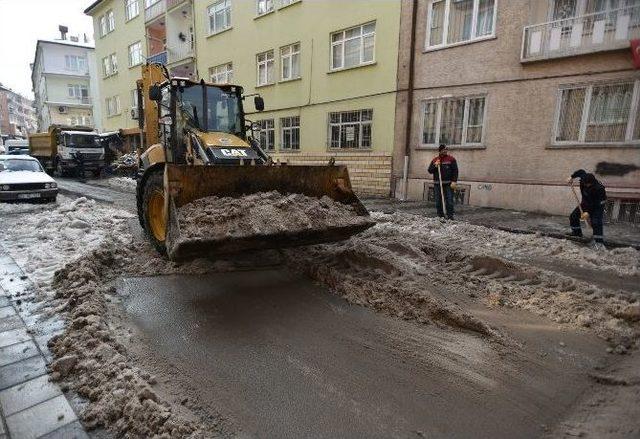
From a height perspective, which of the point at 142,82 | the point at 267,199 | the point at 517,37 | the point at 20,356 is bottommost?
the point at 20,356

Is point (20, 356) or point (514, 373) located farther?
point (20, 356)

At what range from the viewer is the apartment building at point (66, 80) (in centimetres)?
4631

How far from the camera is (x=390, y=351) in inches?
122

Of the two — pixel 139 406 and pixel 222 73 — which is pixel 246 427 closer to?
pixel 139 406

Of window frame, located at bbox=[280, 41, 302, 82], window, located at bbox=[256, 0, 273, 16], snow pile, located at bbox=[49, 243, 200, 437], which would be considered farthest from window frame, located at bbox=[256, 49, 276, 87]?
snow pile, located at bbox=[49, 243, 200, 437]

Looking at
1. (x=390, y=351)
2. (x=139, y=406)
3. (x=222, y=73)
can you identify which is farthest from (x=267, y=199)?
(x=222, y=73)

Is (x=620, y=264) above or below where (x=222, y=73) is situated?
below

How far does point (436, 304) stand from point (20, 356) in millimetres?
A: 3622

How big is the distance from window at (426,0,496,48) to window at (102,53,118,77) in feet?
86.9

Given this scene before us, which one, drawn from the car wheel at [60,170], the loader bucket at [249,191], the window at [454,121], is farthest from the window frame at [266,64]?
the loader bucket at [249,191]

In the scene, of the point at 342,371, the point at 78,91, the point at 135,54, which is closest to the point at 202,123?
the point at 342,371

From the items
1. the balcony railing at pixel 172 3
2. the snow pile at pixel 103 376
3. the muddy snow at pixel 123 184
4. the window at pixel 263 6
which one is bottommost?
the muddy snow at pixel 123 184

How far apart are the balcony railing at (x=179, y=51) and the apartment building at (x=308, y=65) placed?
6 cm

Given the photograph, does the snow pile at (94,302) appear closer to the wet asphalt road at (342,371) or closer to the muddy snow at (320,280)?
the muddy snow at (320,280)
